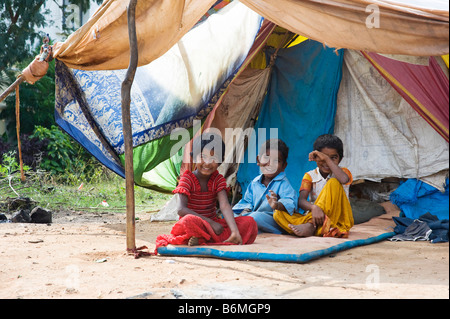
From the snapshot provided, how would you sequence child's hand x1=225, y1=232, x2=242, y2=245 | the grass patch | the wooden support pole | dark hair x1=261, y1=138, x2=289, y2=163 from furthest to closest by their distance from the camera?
the grass patch < dark hair x1=261, y1=138, x2=289, y2=163 < child's hand x1=225, y1=232, x2=242, y2=245 < the wooden support pole

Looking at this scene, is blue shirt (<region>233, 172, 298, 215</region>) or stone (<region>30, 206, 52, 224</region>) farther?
stone (<region>30, 206, 52, 224</region>)

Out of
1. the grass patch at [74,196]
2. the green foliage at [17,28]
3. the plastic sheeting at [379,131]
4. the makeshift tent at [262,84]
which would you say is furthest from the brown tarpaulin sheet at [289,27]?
the green foliage at [17,28]

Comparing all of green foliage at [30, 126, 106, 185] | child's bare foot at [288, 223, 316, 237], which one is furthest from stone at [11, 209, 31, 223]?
green foliage at [30, 126, 106, 185]

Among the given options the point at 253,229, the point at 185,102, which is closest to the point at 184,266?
the point at 253,229

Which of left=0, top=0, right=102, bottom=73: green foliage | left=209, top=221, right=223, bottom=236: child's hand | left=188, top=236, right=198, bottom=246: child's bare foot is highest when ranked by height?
left=0, top=0, right=102, bottom=73: green foliage

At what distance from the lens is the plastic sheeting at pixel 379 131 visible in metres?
5.02

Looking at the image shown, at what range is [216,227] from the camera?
3.68 metres

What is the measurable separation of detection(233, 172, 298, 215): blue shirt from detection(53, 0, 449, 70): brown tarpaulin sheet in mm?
1266

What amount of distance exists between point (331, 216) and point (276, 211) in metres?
0.44

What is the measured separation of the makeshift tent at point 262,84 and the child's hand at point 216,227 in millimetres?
1433

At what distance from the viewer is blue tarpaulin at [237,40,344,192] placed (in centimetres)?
562

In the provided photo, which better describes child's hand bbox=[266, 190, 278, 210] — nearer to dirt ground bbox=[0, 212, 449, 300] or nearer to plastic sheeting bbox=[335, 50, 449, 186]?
dirt ground bbox=[0, 212, 449, 300]

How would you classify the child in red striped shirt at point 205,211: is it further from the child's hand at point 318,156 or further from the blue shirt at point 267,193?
the child's hand at point 318,156

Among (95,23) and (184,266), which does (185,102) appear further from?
(184,266)
